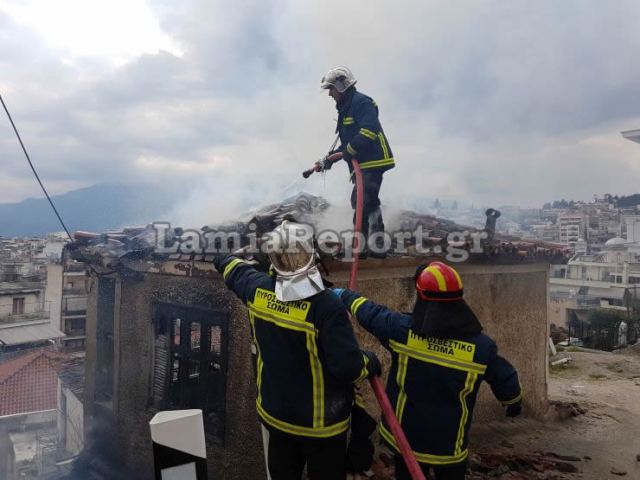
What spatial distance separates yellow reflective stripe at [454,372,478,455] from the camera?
2.84 m

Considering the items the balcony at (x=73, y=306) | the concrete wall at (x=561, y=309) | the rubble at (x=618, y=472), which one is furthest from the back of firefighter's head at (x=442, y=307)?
the balcony at (x=73, y=306)

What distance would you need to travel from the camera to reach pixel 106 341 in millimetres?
7695

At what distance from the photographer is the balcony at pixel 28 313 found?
35225 millimetres

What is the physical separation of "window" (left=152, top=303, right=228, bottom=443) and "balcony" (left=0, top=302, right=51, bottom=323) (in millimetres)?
34403

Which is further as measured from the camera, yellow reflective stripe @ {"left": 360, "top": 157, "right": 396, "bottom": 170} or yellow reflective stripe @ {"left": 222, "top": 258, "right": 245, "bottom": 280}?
yellow reflective stripe @ {"left": 360, "top": 157, "right": 396, "bottom": 170}

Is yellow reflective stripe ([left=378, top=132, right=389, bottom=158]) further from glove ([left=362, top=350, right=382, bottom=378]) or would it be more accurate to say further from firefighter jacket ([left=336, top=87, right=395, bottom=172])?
glove ([left=362, top=350, right=382, bottom=378])

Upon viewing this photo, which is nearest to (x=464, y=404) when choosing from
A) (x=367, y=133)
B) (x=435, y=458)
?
(x=435, y=458)

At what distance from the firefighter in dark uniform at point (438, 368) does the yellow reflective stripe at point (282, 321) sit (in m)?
0.53

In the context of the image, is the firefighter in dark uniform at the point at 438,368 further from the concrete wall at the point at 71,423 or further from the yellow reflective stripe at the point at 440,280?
the concrete wall at the point at 71,423

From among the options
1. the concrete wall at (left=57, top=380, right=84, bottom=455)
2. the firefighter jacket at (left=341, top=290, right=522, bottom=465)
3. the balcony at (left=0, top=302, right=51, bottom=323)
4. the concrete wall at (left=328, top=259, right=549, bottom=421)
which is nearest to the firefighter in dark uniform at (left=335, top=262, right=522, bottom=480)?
the firefighter jacket at (left=341, top=290, right=522, bottom=465)

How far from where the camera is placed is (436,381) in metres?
2.86

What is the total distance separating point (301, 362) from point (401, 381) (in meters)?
0.69

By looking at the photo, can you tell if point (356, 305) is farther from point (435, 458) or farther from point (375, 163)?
point (375, 163)

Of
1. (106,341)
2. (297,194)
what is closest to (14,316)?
(106,341)
